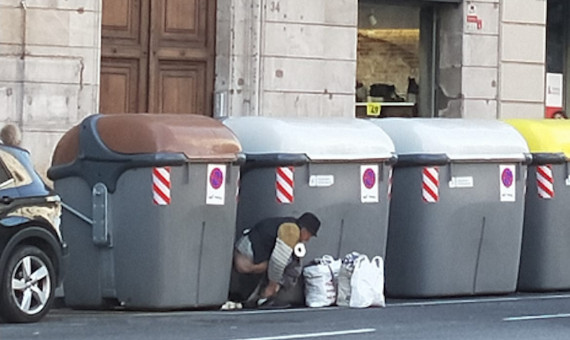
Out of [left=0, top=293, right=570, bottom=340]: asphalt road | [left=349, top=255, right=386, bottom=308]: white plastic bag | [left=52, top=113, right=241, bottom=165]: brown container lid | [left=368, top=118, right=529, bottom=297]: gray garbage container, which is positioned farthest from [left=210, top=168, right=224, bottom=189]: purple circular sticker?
[left=368, top=118, right=529, bottom=297]: gray garbage container

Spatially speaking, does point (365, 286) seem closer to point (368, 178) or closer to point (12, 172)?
point (368, 178)

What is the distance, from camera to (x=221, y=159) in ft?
45.2

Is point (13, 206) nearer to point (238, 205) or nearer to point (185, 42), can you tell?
point (238, 205)

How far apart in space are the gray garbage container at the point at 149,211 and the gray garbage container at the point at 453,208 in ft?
7.39

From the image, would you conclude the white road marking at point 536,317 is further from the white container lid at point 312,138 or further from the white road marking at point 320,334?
the white container lid at point 312,138

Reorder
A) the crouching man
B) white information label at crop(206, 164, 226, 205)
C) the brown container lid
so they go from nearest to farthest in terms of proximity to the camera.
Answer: the brown container lid → white information label at crop(206, 164, 226, 205) → the crouching man

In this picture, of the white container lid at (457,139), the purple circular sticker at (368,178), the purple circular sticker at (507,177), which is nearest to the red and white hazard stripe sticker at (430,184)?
the white container lid at (457,139)

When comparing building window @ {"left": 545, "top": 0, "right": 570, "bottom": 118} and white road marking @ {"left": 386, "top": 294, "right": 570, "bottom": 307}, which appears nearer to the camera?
white road marking @ {"left": 386, "top": 294, "right": 570, "bottom": 307}

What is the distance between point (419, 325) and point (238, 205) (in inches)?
99.1

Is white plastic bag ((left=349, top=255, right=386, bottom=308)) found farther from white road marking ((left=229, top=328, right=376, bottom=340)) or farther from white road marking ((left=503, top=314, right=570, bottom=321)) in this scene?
white road marking ((left=229, top=328, right=376, bottom=340))

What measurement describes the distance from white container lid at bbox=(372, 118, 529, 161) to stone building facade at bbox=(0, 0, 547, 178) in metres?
5.08

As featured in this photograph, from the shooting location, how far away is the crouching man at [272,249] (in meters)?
14.0

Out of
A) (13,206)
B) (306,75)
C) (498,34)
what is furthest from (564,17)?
(13,206)

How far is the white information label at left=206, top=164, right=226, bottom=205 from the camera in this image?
13695 mm
